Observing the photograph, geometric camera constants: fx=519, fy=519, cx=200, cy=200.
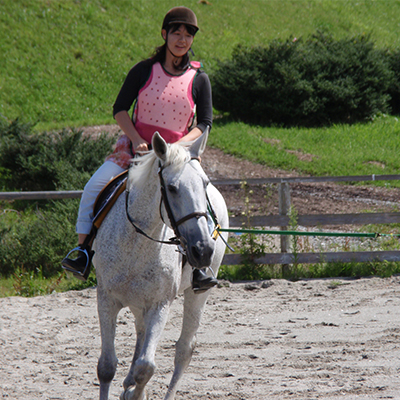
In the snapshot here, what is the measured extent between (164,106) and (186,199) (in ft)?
3.75

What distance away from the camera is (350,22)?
29000mm

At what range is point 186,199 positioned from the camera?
9.23 feet

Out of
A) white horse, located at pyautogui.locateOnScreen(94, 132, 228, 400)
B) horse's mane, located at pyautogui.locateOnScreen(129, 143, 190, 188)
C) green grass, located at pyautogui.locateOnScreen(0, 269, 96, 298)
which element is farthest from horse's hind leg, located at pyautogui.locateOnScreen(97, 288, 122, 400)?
green grass, located at pyautogui.locateOnScreen(0, 269, 96, 298)

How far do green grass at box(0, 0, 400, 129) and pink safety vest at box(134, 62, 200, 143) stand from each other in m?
13.3

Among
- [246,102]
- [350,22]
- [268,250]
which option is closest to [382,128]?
[246,102]

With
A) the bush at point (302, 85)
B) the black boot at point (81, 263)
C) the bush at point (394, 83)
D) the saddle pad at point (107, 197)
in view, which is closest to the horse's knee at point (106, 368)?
the black boot at point (81, 263)

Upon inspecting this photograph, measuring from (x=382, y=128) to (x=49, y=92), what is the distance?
39.5 feet

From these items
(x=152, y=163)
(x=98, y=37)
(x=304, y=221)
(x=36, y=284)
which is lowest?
(x=36, y=284)

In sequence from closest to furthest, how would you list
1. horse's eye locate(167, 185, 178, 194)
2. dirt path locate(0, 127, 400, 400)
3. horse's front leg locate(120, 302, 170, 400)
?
horse's eye locate(167, 185, 178, 194), horse's front leg locate(120, 302, 170, 400), dirt path locate(0, 127, 400, 400)

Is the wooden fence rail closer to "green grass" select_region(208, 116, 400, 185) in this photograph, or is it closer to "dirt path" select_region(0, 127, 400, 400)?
"dirt path" select_region(0, 127, 400, 400)

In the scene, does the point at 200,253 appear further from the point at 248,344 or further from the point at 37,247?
the point at 37,247

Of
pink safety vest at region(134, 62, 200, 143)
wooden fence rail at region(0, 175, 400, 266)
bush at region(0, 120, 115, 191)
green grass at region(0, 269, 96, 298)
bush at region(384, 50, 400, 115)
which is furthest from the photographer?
bush at region(384, 50, 400, 115)

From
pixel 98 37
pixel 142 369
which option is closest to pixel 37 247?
pixel 142 369

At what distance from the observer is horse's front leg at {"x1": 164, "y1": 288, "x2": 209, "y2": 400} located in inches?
161
